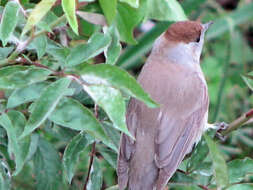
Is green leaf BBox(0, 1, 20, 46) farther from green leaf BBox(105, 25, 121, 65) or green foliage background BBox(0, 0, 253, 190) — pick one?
green leaf BBox(105, 25, 121, 65)

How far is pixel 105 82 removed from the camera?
5.03 feet

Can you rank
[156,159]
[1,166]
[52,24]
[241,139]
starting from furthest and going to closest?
[241,139] < [156,159] < [1,166] < [52,24]

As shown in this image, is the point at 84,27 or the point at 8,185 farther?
the point at 84,27

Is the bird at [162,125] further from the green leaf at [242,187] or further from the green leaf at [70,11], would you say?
the green leaf at [70,11]

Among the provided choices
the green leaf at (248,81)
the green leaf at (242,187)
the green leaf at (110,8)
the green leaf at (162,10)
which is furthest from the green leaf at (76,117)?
the green leaf at (162,10)

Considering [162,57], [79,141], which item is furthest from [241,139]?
[79,141]

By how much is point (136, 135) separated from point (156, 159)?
0.14 meters

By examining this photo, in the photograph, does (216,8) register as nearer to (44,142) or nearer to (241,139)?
(241,139)

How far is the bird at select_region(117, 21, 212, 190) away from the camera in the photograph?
7.86ft

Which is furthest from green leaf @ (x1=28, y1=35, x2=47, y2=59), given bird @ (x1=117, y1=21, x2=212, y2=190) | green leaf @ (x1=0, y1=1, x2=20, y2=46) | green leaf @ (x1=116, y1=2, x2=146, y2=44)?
bird @ (x1=117, y1=21, x2=212, y2=190)

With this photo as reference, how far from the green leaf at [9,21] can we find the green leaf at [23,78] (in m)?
0.16

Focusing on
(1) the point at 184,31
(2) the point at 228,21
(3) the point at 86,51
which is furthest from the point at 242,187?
(2) the point at 228,21

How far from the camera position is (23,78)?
1.61 meters

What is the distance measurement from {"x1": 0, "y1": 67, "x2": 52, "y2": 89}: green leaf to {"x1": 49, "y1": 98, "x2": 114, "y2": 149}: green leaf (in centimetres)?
10
